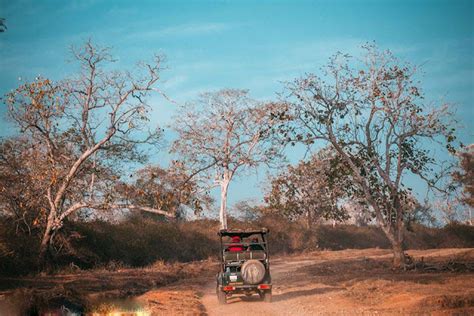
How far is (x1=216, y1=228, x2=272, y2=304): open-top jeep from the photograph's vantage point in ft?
50.4

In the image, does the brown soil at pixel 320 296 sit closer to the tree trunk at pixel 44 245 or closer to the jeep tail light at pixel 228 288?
the jeep tail light at pixel 228 288

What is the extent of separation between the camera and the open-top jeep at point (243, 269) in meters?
15.4

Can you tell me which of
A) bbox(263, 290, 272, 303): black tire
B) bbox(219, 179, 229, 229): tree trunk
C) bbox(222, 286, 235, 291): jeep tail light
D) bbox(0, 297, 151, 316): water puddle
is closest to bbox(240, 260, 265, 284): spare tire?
bbox(222, 286, 235, 291): jeep tail light

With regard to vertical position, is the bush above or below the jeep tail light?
above

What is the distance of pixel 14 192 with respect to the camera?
24.2m

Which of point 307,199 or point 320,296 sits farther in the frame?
point 307,199

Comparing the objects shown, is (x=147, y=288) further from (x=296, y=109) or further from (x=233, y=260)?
(x=296, y=109)

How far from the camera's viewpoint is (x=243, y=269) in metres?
15.4

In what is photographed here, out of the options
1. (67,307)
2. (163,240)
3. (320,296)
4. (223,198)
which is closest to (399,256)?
(320,296)

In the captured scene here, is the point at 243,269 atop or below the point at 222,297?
atop

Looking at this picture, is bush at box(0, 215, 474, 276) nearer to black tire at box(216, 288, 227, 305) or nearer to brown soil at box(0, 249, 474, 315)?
brown soil at box(0, 249, 474, 315)

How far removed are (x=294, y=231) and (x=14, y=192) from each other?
3265 cm

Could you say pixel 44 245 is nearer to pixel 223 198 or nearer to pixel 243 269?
pixel 243 269

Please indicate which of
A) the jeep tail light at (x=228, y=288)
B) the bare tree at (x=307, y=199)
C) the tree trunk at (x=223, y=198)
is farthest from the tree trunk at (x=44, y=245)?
the bare tree at (x=307, y=199)
